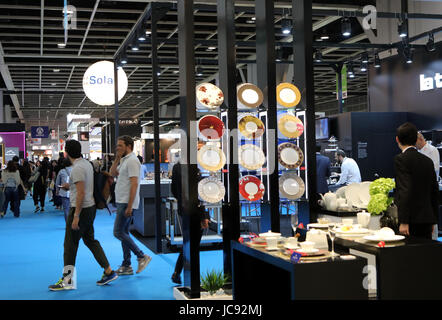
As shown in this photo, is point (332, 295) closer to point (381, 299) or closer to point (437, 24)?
point (381, 299)

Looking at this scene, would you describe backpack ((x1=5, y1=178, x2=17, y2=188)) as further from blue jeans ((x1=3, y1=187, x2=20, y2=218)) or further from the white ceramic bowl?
the white ceramic bowl

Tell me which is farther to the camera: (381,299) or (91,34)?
(91,34)

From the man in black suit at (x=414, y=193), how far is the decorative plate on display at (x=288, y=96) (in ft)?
4.14

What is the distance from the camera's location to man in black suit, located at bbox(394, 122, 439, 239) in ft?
14.1

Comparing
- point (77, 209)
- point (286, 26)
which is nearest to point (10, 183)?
point (286, 26)

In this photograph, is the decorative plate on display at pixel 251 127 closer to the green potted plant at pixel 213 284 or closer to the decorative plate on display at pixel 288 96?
the decorative plate on display at pixel 288 96

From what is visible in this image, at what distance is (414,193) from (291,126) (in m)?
1.45

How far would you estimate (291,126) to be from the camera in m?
5.32

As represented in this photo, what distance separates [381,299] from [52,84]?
20408 millimetres

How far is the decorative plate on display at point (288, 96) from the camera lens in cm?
533

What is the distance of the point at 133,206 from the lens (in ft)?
20.5

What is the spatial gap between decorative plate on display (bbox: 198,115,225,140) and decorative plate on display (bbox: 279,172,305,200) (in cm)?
79

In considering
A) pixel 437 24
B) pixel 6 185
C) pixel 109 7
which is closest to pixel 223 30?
pixel 109 7

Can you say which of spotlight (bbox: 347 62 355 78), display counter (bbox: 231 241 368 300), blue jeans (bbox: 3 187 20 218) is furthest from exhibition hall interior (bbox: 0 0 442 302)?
spotlight (bbox: 347 62 355 78)
